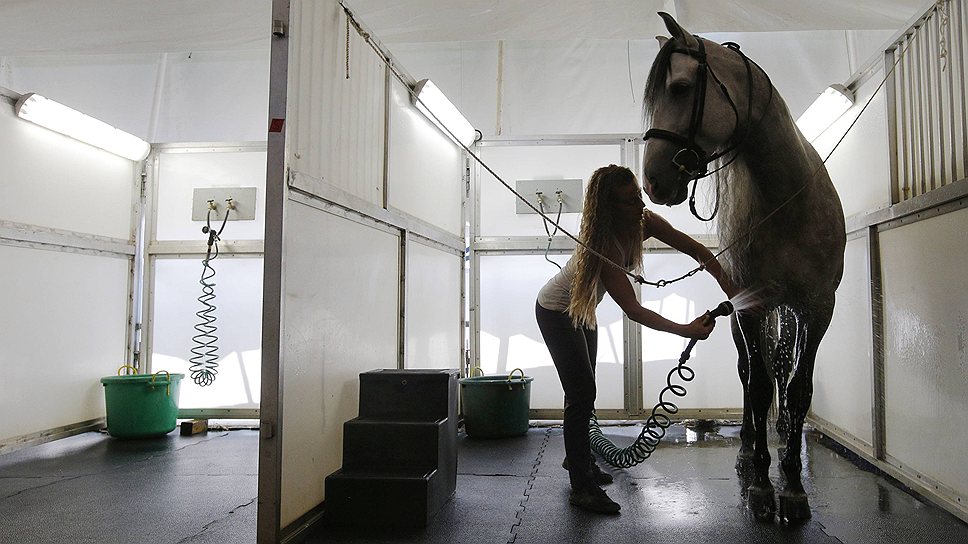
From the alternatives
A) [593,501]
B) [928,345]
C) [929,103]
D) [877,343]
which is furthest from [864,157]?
[593,501]

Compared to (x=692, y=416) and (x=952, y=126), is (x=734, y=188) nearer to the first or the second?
(x=952, y=126)

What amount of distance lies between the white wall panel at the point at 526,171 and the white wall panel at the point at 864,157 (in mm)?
1571

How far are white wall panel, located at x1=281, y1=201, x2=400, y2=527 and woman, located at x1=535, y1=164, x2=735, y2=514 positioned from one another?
0.83 metres

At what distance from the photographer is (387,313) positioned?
122 inches

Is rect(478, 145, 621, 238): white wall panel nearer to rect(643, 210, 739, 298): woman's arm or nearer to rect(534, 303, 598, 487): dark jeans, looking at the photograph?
rect(643, 210, 739, 298): woman's arm

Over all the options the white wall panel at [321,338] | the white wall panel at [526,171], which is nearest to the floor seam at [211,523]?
the white wall panel at [321,338]

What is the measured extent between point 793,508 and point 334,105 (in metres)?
2.44

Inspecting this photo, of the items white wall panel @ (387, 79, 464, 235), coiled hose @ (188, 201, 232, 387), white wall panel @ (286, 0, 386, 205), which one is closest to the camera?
white wall panel @ (286, 0, 386, 205)

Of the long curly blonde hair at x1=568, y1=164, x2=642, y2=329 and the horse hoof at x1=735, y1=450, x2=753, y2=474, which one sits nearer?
the long curly blonde hair at x1=568, y1=164, x2=642, y2=329

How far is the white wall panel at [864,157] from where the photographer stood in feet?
10.0

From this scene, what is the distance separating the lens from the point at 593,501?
2449mm

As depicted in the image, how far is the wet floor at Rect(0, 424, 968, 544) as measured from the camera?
219 centimetres

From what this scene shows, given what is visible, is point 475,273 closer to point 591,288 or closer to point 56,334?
point 591,288

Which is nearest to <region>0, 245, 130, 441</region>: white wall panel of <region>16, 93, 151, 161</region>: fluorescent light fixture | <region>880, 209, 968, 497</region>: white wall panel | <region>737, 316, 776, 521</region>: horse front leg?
<region>16, 93, 151, 161</region>: fluorescent light fixture
